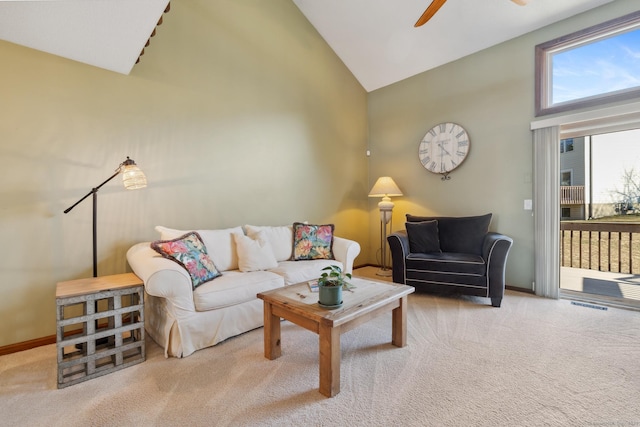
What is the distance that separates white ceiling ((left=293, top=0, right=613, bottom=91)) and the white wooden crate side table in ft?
13.2

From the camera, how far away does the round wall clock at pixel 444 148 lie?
3.99m

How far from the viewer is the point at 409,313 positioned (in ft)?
9.55

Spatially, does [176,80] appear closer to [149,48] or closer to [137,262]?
[149,48]

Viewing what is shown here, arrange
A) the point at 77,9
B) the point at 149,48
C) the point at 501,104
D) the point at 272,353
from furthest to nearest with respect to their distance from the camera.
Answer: the point at 501,104
the point at 149,48
the point at 272,353
the point at 77,9

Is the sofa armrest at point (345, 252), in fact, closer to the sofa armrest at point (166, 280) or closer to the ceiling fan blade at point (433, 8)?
the sofa armrest at point (166, 280)

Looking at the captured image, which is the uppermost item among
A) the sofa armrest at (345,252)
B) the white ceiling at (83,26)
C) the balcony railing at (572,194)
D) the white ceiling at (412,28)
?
the white ceiling at (412,28)

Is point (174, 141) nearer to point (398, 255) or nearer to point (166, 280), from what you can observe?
point (166, 280)

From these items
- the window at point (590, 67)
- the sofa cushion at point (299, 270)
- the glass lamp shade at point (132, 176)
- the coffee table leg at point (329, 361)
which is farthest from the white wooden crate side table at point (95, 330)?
the window at point (590, 67)

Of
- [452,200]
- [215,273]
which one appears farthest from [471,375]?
[452,200]

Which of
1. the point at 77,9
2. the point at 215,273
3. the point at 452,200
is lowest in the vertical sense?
the point at 215,273

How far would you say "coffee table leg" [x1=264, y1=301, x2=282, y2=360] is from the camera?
2055mm

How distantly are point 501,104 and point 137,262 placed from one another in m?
4.34

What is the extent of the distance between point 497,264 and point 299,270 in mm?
2060

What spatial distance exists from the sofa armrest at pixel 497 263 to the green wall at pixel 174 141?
2216mm
